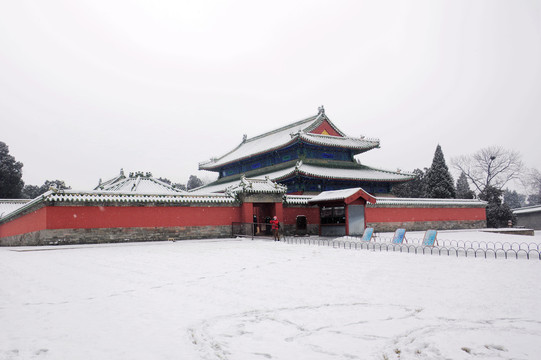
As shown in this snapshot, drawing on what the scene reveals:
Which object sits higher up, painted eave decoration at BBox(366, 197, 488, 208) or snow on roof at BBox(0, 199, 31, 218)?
snow on roof at BBox(0, 199, 31, 218)

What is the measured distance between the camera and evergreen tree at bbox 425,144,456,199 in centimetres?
3934

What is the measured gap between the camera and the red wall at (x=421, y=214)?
27062mm

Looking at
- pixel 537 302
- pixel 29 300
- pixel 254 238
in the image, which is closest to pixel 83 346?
pixel 29 300

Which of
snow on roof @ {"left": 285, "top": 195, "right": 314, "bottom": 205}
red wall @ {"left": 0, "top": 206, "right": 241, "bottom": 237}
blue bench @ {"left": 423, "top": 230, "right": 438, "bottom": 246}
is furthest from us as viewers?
snow on roof @ {"left": 285, "top": 195, "right": 314, "bottom": 205}

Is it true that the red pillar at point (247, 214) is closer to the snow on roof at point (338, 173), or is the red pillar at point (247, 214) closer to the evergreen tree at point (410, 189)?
the snow on roof at point (338, 173)

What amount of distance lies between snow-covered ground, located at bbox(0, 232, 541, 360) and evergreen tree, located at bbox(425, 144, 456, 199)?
3020 cm

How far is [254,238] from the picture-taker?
2091cm

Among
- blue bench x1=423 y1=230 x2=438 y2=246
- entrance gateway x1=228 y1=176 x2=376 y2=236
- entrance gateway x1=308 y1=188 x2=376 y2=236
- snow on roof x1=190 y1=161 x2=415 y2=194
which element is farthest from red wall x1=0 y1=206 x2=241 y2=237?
blue bench x1=423 y1=230 x2=438 y2=246

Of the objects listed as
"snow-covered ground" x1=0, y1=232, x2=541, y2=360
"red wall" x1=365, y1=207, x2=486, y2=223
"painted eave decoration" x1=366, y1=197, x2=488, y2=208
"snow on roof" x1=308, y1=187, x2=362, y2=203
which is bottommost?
"snow-covered ground" x1=0, y1=232, x2=541, y2=360

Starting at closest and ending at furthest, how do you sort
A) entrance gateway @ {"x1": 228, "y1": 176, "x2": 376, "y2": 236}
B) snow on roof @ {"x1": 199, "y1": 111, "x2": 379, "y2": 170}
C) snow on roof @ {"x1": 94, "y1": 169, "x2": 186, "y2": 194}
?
entrance gateway @ {"x1": 228, "y1": 176, "x2": 376, "y2": 236} < snow on roof @ {"x1": 94, "y1": 169, "x2": 186, "y2": 194} < snow on roof @ {"x1": 199, "y1": 111, "x2": 379, "y2": 170}

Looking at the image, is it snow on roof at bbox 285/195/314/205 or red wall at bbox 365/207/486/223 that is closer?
snow on roof at bbox 285/195/314/205

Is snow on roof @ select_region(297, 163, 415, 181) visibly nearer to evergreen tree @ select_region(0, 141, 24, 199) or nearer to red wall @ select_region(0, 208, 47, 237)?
red wall @ select_region(0, 208, 47, 237)

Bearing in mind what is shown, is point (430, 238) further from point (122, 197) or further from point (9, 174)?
point (9, 174)

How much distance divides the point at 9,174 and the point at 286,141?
36.8 metres
